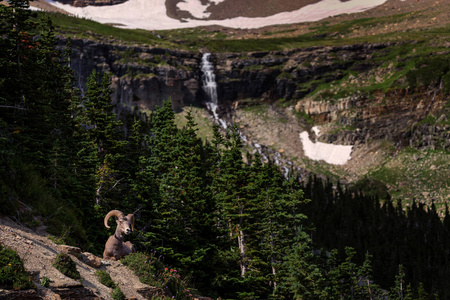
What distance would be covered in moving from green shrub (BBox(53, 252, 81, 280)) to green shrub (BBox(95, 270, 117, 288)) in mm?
1319

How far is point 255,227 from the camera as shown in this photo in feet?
117

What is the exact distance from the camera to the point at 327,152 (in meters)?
158

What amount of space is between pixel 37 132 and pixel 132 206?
8.01 m

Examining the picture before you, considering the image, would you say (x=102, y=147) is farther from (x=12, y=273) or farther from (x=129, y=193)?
(x=12, y=273)

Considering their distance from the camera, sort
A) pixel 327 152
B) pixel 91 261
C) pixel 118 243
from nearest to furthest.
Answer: pixel 91 261 < pixel 118 243 < pixel 327 152

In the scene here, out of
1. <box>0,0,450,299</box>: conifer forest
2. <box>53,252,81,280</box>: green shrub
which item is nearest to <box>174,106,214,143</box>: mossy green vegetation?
<box>0,0,450,299</box>: conifer forest

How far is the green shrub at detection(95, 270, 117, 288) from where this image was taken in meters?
15.1

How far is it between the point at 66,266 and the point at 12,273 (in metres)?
2.40

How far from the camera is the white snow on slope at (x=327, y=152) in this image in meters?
154

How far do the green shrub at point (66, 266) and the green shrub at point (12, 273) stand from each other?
1.52 meters

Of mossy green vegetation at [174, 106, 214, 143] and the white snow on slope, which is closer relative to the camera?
mossy green vegetation at [174, 106, 214, 143]

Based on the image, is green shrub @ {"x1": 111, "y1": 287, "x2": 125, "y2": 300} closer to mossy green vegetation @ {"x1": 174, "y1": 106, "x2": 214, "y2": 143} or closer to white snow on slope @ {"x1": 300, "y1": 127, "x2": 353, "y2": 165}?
mossy green vegetation @ {"x1": 174, "y1": 106, "x2": 214, "y2": 143}

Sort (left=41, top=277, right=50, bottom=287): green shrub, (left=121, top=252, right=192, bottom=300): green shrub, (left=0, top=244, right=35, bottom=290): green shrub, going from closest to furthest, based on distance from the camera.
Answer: (left=0, top=244, right=35, bottom=290): green shrub → (left=41, top=277, right=50, bottom=287): green shrub → (left=121, top=252, right=192, bottom=300): green shrub

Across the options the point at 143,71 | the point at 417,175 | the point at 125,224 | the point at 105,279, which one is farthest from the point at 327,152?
the point at 105,279
